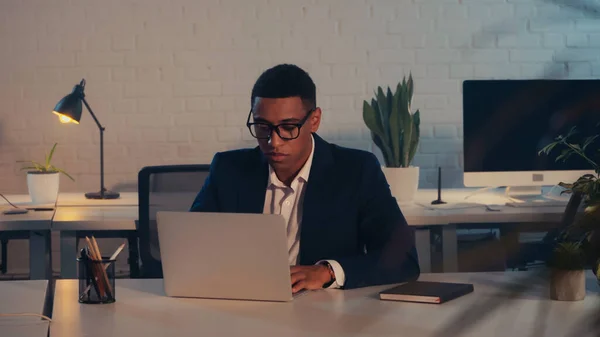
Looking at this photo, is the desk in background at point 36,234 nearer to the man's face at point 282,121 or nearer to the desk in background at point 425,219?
the desk in background at point 425,219

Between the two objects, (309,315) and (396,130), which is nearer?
(309,315)

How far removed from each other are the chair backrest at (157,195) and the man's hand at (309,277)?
111cm

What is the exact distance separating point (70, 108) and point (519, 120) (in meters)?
1.89

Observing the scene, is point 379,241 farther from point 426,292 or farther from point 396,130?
point 396,130

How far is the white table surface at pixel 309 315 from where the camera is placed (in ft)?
5.00

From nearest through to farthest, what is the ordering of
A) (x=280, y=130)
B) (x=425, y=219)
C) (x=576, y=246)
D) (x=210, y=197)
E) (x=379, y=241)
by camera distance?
(x=576, y=246) → (x=280, y=130) → (x=379, y=241) → (x=210, y=197) → (x=425, y=219)

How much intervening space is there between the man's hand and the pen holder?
403 mm

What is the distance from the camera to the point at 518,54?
4.36 m

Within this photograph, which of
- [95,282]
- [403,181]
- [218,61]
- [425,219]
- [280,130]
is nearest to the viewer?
[95,282]

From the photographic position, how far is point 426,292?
5.92 ft

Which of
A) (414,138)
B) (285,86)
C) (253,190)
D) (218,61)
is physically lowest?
(253,190)

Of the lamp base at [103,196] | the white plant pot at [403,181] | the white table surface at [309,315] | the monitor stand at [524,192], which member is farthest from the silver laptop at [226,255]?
the monitor stand at [524,192]

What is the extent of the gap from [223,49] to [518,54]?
5.11ft

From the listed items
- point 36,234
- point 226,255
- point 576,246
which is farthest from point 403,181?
point 576,246
